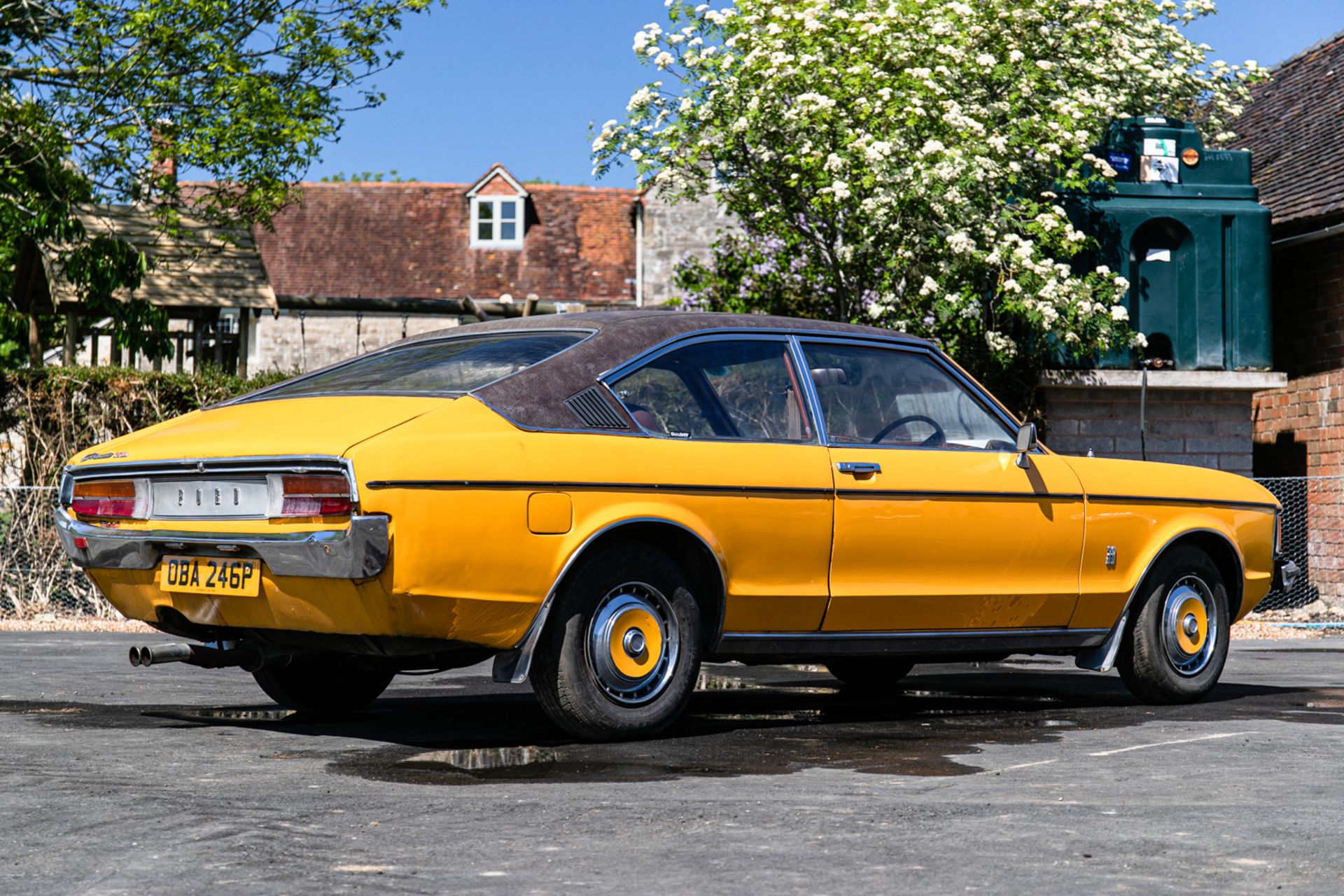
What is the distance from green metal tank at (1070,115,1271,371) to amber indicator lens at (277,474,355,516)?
1174 centimetres

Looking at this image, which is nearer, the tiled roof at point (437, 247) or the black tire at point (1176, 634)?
the black tire at point (1176, 634)

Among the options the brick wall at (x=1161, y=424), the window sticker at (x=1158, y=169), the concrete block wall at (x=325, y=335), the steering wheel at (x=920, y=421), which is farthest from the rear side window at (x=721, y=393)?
the concrete block wall at (x=325, y=335)

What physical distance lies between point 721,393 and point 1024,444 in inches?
55.9

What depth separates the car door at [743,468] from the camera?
5730 mm

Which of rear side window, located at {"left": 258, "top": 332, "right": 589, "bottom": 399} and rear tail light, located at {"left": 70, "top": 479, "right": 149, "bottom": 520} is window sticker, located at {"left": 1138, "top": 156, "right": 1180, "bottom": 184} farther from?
rear tail light, located at {"left": 70, "top": 479, "right": 149, "bottom": 520}

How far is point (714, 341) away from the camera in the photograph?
6148 millimetres

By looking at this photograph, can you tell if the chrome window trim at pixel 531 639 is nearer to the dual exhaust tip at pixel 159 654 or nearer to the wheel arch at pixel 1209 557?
the dual exhaust tip at pixel 159 654

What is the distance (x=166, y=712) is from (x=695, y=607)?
2.37 m

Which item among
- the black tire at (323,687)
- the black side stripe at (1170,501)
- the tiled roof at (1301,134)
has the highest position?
the tiled roof at (1301,134)

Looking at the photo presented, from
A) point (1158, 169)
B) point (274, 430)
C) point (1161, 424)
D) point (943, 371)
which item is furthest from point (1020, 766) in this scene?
point (1158, 169)

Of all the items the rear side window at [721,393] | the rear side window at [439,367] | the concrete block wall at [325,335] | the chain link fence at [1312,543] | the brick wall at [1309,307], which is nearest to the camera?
the rear side window at [439,367]

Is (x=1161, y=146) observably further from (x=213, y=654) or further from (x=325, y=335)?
(x=325, y=335)

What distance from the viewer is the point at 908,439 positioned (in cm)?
656

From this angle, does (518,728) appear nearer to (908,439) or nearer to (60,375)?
(908,439)
